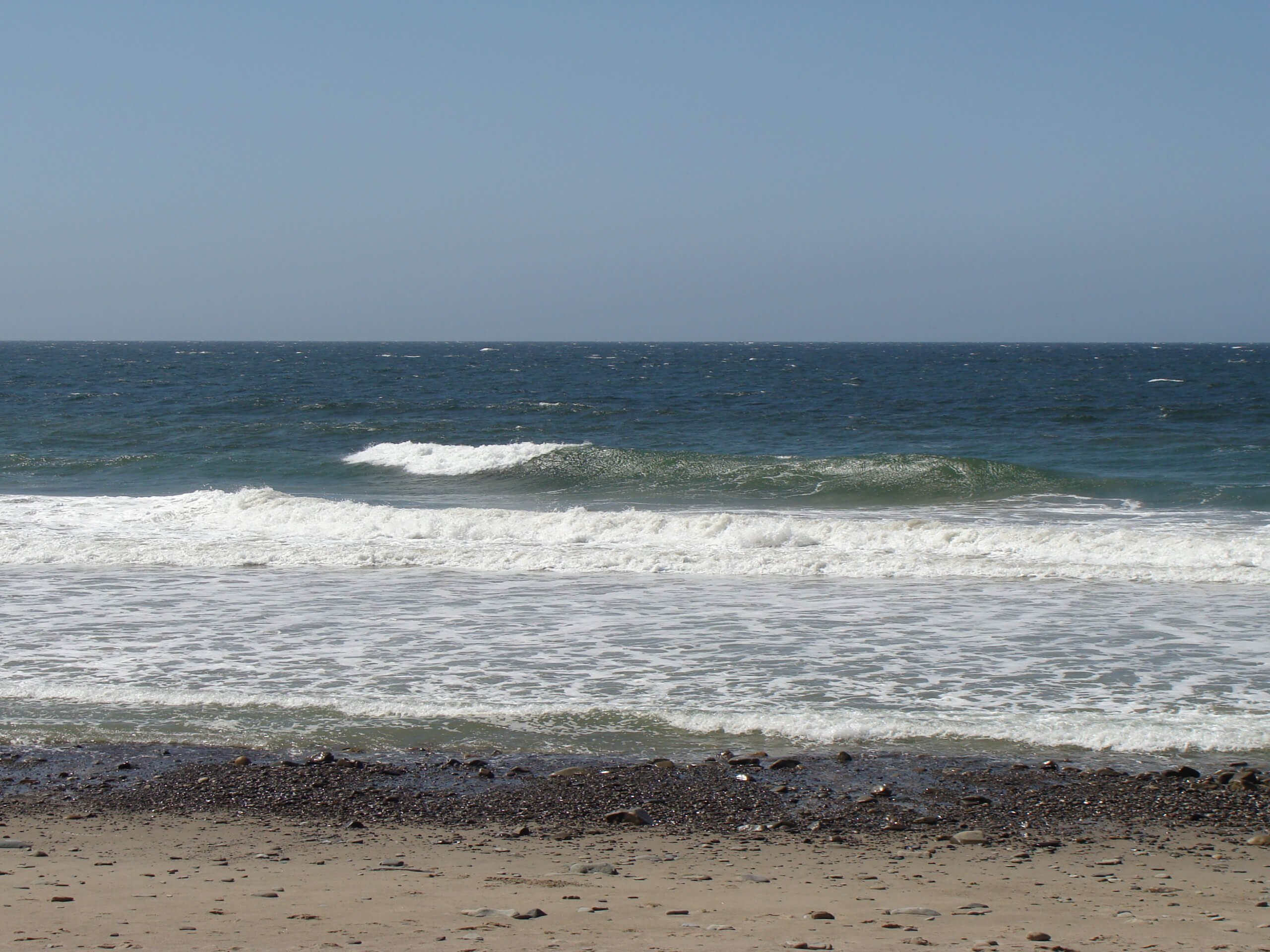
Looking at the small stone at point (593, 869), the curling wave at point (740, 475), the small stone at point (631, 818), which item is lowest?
the small stone at point (631, 818)

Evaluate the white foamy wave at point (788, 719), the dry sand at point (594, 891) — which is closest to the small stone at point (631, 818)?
the dry sand at point (594, 891)

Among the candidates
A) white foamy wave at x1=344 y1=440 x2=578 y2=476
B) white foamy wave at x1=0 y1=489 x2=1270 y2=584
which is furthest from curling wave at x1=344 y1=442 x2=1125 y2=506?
white foamy wave at x1=0 y1=489 x2=1270 y2=584

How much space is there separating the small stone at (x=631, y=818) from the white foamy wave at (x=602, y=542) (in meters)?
8.23

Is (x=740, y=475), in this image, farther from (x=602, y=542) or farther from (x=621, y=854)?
(x=621, y=854)

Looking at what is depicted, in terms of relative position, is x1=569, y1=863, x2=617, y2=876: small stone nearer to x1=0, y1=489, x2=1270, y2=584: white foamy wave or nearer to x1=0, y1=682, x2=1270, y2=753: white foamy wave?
x1=0, y1=682, x2=1270, y2=753: white foamy wave

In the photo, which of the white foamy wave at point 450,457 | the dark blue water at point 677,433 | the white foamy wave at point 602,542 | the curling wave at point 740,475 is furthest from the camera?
the white foamy wave at point 450,457

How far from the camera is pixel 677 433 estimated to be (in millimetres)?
34500

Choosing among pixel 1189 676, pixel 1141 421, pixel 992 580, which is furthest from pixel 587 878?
pixel 1141 421

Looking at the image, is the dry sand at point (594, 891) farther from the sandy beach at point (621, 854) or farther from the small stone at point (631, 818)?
the small stone at point (631, 818)

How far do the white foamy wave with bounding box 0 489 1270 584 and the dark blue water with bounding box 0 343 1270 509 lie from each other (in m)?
3.52

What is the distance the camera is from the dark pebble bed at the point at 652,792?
5996 millimetres

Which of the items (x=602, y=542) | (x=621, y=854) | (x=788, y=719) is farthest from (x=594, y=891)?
(x=602, y=542)

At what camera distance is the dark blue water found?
2344 centimetres

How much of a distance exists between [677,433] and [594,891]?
1169 inches
